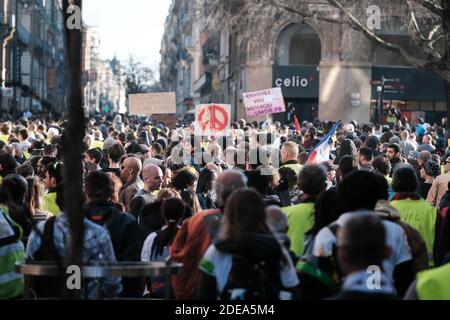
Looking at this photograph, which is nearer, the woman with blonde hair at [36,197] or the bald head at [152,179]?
the woman with blonde hair at [36,197]

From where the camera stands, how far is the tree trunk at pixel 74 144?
15.1 ft

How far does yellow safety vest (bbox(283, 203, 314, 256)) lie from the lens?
7746 mm

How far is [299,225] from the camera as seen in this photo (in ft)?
25.5

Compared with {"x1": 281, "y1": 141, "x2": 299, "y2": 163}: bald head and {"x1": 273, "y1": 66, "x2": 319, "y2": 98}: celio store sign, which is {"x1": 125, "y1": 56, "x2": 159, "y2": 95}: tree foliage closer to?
{"x1": 273, "y1": 66, "x2": 319, "y2": 98}: celio store sign

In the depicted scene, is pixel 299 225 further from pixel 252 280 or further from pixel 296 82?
pixel 296 82

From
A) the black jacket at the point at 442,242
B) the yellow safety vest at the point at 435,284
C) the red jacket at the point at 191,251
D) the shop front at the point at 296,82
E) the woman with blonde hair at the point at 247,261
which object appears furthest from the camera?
the shop front at the point at 296,82

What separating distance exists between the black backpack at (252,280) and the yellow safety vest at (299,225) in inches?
65.0

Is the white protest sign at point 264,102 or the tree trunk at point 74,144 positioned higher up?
the white protest sign at point 264,102

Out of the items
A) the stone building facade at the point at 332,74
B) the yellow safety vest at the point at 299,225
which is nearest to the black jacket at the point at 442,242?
the yellow safety vest at the point at 299,225

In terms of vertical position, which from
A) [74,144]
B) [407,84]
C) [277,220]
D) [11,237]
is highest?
[407,84]

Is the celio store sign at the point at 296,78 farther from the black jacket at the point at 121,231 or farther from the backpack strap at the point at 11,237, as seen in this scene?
the backpack strap at the point at 11,237

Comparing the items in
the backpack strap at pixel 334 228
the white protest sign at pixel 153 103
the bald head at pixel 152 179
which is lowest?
the backpack strap at pixel 334 228

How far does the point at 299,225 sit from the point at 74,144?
3397mm

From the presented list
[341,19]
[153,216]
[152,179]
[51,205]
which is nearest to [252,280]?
[153,216]
